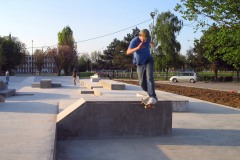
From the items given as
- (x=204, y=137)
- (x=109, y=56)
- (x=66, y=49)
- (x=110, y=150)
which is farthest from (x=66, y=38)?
(x=110, y=150)

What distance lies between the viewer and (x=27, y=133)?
605 cm

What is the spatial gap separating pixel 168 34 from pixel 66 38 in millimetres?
33046

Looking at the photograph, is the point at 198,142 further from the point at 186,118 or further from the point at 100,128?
the point at 186,118

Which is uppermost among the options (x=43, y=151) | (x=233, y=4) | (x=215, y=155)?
(x=233, y=4)

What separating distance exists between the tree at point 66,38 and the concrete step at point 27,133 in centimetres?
Result: 7705

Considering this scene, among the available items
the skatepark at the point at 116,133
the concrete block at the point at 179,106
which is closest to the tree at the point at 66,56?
the concrete block at the point at 179,106

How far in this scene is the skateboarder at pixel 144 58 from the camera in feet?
24.0

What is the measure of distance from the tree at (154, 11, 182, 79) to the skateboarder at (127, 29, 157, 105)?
175 ft

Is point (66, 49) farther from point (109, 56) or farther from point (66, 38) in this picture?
point (109, 56)

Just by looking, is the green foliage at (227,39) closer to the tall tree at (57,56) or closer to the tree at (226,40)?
the tree at (226,40)

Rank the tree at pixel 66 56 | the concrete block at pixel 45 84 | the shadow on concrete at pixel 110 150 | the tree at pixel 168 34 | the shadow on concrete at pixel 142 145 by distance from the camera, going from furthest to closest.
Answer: the tree at pixel 66 56 < the tree at pixel 168 34 < the concrete block at pixel 45 84 < the shadow on concrete at pixel 142 145 < the shadow on concrete at pixel 110 150

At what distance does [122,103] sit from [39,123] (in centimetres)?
184

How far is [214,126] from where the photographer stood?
9.47m

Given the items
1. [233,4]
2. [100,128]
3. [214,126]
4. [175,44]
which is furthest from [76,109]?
[175,44]
